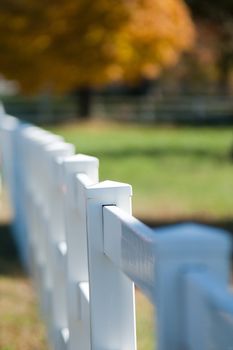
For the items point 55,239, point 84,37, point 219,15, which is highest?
point 219,15

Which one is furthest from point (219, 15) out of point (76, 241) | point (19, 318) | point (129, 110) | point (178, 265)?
point (178, 265)

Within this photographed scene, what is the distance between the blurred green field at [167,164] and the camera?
15119 millimetres

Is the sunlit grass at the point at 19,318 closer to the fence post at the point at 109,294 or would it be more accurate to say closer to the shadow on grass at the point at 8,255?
the shadow on grass at the point at 8,255

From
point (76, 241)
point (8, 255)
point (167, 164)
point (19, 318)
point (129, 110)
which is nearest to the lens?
point (76, 241)

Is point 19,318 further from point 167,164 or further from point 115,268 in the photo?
point 167,164

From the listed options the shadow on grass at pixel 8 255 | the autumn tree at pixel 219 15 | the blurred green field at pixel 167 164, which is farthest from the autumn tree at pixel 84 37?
the shadow on grass at pixel 8 255

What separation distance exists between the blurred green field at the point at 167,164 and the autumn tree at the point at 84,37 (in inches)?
85.0

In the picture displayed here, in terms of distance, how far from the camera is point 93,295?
385cm

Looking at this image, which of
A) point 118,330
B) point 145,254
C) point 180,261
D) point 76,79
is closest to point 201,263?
point 180,261

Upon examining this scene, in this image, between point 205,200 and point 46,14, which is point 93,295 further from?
point 46,14

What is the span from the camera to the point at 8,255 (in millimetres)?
10523

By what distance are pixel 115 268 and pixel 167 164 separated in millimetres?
18244

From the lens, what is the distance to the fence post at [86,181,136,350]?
3.75 meters

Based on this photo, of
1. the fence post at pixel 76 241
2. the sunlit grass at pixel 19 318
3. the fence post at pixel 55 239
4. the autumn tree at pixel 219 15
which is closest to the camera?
the fence post at pixel 76 241
